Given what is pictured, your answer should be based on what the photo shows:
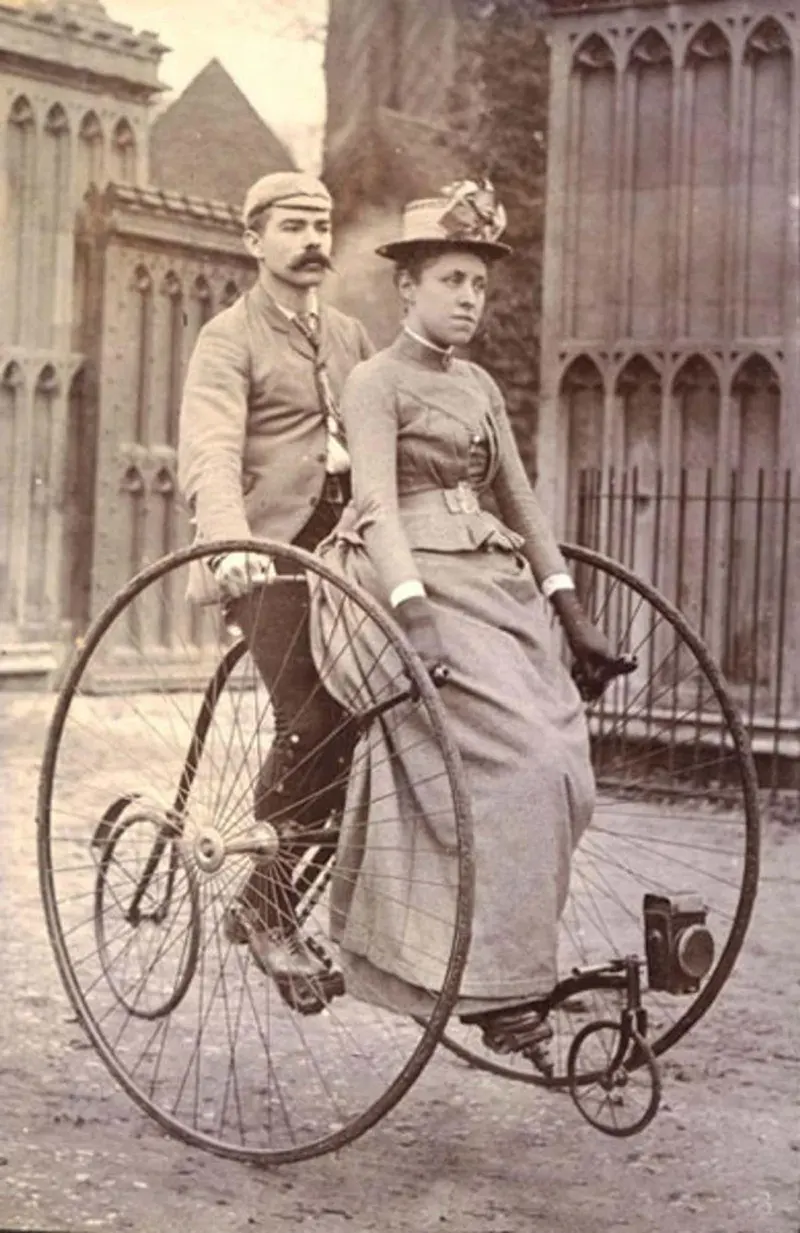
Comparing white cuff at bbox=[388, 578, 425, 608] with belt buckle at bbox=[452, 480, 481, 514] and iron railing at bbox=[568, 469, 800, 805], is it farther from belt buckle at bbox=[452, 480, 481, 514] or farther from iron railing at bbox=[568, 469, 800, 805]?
iron railing at bbox=[568, 469, 800, 805]

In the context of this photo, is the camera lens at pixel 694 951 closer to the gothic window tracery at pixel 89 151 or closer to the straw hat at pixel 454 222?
the straw hat at pixel 454 222

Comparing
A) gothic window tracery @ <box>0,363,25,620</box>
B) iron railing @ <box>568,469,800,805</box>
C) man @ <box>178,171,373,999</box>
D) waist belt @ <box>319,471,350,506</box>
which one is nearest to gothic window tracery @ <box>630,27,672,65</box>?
iron railing @ <box>568,469,800,805</box>

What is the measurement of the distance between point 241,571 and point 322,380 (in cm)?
54

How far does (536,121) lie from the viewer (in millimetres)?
6832

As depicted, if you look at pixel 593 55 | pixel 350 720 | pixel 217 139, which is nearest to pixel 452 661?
pixel 350 720

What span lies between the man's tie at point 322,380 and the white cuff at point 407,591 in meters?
0.61

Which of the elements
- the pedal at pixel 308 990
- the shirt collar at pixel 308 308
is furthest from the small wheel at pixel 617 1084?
the shirt collar at pixel 308 308

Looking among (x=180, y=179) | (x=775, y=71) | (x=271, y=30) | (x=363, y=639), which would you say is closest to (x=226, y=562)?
(x=363, y=639)

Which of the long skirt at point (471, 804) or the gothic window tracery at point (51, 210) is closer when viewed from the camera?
the long skirt at point (471, 804)

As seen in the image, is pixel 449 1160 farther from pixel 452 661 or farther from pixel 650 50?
pixel 650 50

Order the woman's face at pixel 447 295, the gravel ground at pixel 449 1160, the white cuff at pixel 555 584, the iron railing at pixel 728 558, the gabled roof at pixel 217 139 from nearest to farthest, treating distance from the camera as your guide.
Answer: the gravel ground at pixel 449 1160 → the woman's face at pixel 447 295 → the white cuff at pixel 555 584 → the gabled roof at pixel 217 139 → the iron railing at pixel 728 558

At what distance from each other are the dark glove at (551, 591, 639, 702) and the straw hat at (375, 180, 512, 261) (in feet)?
1.96

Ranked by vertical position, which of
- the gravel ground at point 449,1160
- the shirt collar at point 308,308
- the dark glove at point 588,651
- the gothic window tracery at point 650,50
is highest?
the gothic window tracery at point 650,50

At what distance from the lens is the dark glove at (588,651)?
10.6 ft
